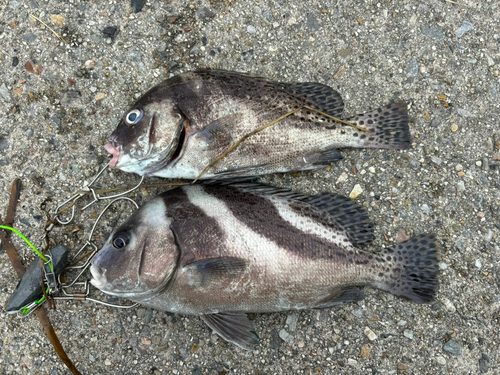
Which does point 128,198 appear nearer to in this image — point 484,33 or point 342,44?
point 342,44

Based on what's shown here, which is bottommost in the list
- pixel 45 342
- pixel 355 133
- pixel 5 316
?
pixel 45 342

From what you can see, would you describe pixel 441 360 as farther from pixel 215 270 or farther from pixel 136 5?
pixel 136 5

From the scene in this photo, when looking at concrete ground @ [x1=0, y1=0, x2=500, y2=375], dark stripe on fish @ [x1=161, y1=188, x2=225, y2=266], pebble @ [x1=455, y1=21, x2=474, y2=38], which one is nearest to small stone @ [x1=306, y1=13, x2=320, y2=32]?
concrete ground @ [x1=0, y1=0, x2=500, y2=375]

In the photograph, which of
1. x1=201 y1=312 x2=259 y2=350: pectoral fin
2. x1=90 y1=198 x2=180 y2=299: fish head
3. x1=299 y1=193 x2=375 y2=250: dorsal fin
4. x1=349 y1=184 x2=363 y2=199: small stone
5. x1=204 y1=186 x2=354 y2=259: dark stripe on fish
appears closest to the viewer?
x1=90 y1=198 x2=180 y2=299: fish head

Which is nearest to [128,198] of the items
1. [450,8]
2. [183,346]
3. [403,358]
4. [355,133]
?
[183,346]

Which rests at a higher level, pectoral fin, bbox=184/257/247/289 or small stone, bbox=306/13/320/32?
small stone, bbox=306/13/320/32

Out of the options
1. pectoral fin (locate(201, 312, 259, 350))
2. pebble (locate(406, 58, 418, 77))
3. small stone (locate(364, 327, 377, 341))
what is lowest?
small stone (locate(364, 327, 377, 341))

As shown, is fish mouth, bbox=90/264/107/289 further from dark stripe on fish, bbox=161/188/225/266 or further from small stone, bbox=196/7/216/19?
small stone, bbox=196/7/216/19

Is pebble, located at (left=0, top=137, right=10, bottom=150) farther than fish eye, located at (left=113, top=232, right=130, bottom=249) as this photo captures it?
Yes
